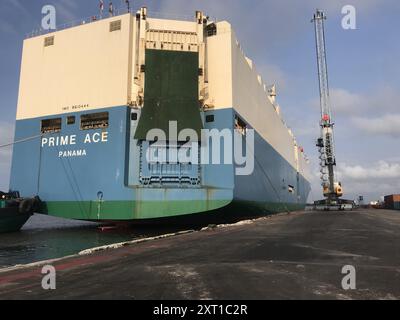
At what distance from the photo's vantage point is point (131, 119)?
19.0m

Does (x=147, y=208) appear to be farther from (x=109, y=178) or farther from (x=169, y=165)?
(x=109, y=178)

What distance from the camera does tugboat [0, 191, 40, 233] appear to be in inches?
746

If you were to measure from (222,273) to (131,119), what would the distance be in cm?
1353

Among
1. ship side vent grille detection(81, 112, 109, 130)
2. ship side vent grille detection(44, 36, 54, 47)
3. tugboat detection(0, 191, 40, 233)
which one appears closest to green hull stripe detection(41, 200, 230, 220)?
tugboat detection(0, 191, 40, 233)

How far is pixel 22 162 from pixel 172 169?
27.8 ft

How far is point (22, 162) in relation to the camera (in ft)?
67.5

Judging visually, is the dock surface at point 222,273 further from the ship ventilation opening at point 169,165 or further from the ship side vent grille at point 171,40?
the ship side vent grille at point 171,40

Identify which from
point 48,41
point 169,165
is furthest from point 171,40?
point 48,41

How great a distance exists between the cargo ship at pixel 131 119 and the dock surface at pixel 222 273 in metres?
7.81

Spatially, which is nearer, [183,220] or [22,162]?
[183,220]

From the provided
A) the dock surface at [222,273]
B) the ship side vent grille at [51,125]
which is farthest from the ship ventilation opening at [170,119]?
the dock surface at [222,273]

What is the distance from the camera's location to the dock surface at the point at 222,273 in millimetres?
5281
